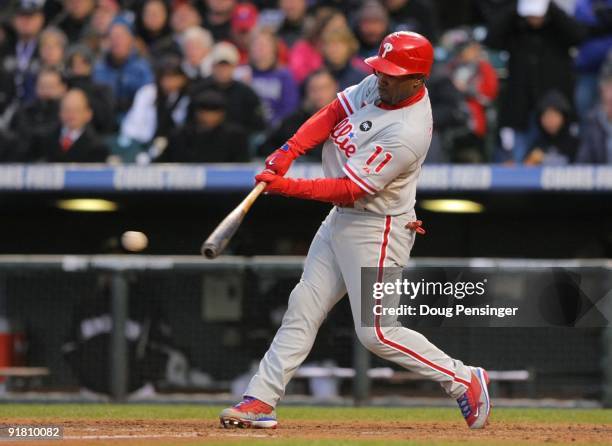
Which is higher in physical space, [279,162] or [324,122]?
[324,122]

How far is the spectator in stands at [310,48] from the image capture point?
11.5 m

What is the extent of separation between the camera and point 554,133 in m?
10.2

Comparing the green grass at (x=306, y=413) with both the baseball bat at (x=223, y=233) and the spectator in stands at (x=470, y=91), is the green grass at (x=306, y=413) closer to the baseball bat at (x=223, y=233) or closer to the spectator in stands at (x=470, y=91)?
the baseball bat at (x=223, y=233)

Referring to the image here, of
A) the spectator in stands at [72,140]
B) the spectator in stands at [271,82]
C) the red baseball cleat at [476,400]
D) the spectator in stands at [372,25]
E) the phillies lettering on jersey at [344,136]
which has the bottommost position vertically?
the red baseball cleat at [476,400]

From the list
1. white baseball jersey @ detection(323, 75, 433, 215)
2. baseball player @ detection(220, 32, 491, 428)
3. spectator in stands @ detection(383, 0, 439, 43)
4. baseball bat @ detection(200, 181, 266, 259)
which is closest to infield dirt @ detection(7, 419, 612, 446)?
baseball player @ detection(220, 32, 491, 428)

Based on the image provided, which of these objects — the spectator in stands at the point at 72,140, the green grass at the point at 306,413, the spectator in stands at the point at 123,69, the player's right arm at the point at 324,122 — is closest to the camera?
the player's right arm at the point at 324,122

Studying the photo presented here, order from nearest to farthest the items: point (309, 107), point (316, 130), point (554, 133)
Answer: point (316, 130), point (554, 133), point (309, 107)

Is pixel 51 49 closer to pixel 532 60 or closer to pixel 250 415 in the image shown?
pixel 532 60

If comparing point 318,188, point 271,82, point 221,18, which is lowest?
point 318,188

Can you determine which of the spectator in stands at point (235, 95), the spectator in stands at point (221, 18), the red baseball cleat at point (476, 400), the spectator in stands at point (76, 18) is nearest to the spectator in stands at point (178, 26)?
the spectator in stands at point (221, 18)

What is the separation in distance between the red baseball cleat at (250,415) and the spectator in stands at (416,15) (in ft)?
19.1

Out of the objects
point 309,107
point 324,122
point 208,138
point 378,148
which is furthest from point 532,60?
point 378,148

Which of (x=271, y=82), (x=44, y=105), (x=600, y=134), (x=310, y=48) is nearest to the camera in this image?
(x=600, y=134)

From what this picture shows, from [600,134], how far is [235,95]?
3.02 meters
